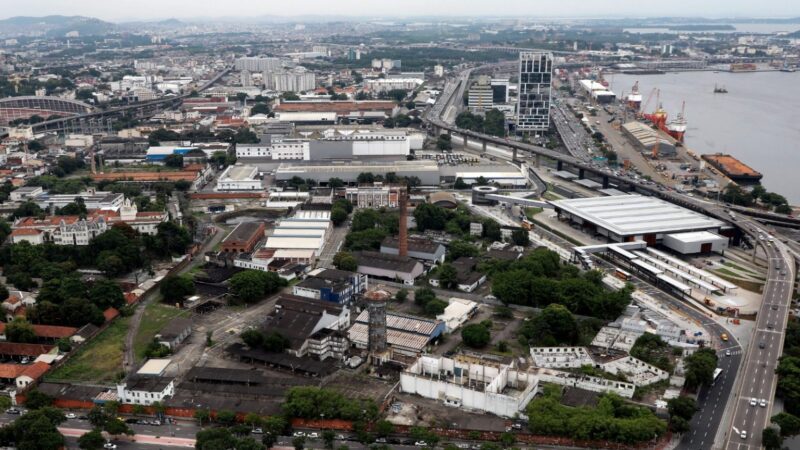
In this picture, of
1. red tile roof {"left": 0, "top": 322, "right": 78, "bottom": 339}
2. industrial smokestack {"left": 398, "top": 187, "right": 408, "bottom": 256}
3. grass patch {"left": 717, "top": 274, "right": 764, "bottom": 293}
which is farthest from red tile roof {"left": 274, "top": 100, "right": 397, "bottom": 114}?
red tile roof {"left": 0, "top": 322, "right": 78, "bottom": 339}

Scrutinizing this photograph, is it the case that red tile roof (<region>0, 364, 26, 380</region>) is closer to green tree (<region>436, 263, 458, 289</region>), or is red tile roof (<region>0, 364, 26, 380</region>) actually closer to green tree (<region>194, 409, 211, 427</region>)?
green tree (<region>194, 409, 211, 427</region>)

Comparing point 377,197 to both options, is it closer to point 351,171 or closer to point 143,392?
A: point 351,171

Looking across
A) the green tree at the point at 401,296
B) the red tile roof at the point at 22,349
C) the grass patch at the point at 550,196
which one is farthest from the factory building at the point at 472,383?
the grass patch at the point at 550,196

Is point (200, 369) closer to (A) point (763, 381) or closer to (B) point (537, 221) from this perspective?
(A) point (763, 381)

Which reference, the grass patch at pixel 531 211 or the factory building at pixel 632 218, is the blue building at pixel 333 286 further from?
the grass patch at pixel 531 211

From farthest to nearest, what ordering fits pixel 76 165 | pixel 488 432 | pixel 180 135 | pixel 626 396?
1. pixel 180 135
2. pixel 76 165
3. pixel 626 396
4. pixel 488 432

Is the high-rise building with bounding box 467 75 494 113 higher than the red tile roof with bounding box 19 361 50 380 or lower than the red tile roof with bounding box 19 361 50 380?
higher

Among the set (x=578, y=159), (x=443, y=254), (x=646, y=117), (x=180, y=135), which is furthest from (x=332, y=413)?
(x=646, y=117)
